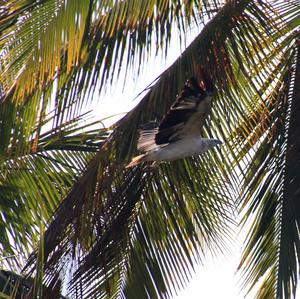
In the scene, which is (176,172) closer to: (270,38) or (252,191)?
(252,191)

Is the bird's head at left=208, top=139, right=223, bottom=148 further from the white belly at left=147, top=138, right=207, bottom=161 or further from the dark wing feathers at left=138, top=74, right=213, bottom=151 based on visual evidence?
the dark wing feathers at left=138, top=74, right=213, bottom=151

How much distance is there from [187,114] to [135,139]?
2.41 feet

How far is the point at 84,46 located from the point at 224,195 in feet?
5.22

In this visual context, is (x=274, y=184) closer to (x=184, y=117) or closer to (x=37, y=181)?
(x=184, y=117)

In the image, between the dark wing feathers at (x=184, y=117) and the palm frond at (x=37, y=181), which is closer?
the dark wing feathers at (x=184, y=117)

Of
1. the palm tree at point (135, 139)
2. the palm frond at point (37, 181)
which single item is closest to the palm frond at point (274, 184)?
the palm tree at point (135, 139)

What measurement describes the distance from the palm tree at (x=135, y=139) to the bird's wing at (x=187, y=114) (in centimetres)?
8

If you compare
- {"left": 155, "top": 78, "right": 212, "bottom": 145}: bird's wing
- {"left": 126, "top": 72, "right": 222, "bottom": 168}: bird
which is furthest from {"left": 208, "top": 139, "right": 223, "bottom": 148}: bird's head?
{"left": 155, "top": 78, "right": 212, "bottom": 145}: bird's wing

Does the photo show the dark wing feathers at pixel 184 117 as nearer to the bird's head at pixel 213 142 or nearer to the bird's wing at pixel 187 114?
the bird's wing at pixel 187 114

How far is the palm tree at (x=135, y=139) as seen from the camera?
5.69 m

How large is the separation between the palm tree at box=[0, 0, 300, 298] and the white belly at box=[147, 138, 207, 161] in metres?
0.07

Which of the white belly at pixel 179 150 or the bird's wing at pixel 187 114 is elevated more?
the bird's wing at pixel 187 114

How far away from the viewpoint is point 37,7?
5.79 meters

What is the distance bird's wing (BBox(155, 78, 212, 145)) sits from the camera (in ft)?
20.4
